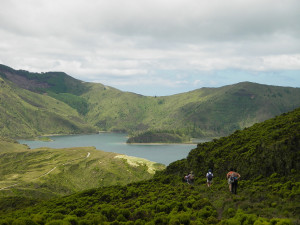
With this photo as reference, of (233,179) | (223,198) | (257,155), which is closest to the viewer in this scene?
(223,198)

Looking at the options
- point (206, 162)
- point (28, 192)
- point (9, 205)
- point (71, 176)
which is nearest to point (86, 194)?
point (206, 162)

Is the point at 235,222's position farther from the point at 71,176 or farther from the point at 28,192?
the point at 71,176

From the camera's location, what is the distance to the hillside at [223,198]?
31933mm

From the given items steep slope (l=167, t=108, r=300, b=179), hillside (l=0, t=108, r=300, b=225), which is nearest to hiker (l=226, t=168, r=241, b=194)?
hillside (l=0, t=108, r=300, b=225)

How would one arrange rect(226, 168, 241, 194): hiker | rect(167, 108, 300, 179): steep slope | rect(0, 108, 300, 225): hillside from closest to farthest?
1. rect(0, 108, 300, 225): hillside
2. rect(226, 168, 241, 194): hiker
3. rect(167, 108, 300, 179): steep slope

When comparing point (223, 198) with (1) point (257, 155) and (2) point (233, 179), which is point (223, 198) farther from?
(1) point (257, 155)

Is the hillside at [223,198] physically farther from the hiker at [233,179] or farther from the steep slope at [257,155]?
the hiker at [233,179]

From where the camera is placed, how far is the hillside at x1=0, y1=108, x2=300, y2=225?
31.9 metres

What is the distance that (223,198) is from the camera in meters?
39.2

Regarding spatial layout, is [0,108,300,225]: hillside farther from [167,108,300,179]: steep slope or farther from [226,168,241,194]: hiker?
[226,168,241,194]: hiker

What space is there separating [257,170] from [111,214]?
25.9 m

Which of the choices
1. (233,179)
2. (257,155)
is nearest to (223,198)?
(233,179)

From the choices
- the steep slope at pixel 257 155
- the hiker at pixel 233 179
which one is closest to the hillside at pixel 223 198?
the steep slope at pixel 257 155

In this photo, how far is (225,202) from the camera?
122 feet
